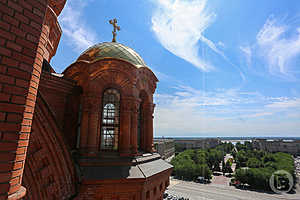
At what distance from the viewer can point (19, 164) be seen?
6.94 ft

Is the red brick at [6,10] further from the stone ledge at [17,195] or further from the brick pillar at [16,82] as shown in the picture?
the stone ledge at [17,195]

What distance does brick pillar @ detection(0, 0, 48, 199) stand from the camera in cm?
193

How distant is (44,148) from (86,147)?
1670 millimetres

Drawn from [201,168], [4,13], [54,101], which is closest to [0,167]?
[4,13]

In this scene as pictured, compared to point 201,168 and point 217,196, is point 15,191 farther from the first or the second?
point 201,168

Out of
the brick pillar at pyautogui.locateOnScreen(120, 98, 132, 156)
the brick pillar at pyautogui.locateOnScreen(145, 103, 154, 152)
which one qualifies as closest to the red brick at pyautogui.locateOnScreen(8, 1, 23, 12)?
the brick pillar at pyautogui.locateOnScreen(120, 98, 132, 156)

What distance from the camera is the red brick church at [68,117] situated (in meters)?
2.06

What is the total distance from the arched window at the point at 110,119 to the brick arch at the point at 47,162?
6.19ft

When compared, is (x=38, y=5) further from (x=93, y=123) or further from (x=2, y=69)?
(x=93, y=123)

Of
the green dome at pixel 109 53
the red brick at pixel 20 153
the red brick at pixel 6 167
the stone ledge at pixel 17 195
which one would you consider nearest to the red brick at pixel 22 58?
the red brick at pixel 20 153

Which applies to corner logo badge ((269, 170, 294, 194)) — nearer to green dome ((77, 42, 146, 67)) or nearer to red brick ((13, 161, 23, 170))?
green dome ((77, 42, 146, 67))

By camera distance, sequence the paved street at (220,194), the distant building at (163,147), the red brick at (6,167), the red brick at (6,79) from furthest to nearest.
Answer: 1. the distant building at (163,147)
2. the paved street at (220,194)
3. the red brick at (6,79)
4. the red brick at (6,167)

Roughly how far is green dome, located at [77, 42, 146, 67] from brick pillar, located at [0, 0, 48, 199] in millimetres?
5129

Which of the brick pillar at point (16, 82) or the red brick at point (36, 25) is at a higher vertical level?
the red brick at point (36, 25)
